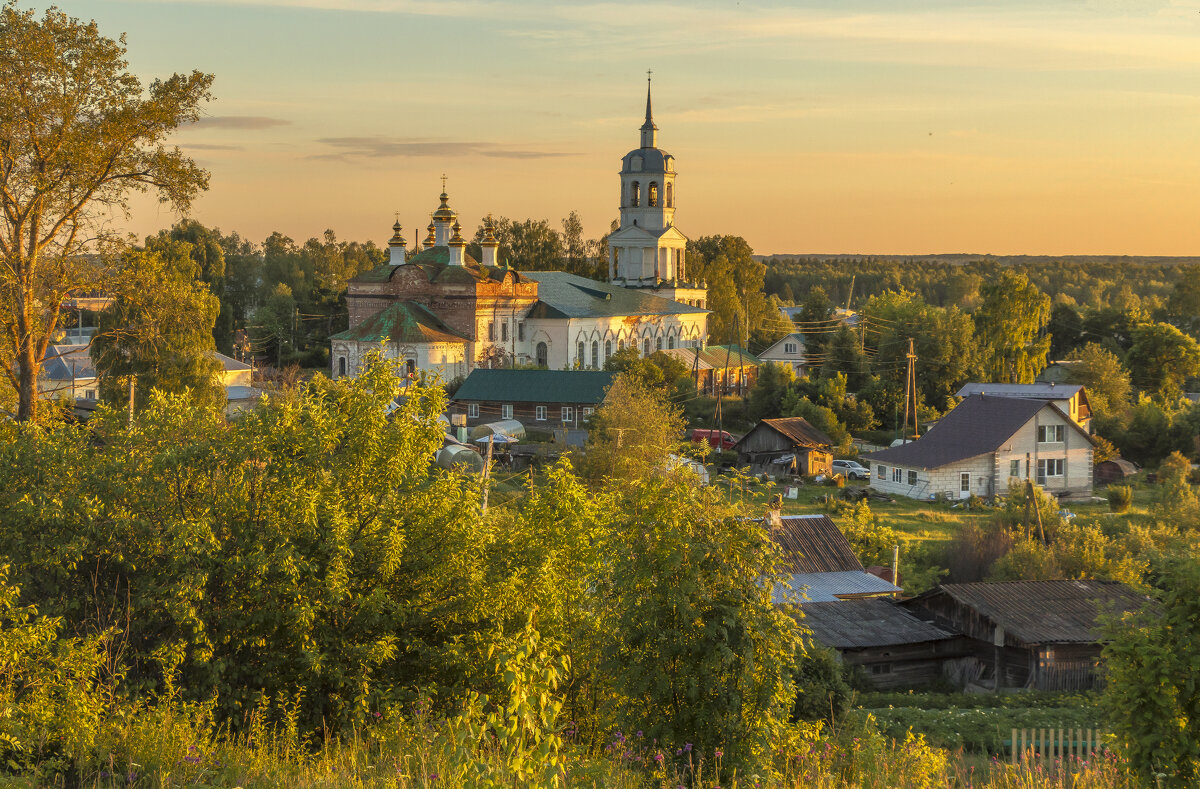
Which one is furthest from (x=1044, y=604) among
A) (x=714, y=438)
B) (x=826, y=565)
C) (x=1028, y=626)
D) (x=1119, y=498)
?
(x=714, y=438)

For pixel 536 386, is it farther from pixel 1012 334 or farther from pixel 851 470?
pixel 1012 334

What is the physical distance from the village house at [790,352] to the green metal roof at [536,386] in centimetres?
2078

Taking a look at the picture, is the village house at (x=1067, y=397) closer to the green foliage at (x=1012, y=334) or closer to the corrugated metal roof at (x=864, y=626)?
the green foliage at (x=1012, y=334)

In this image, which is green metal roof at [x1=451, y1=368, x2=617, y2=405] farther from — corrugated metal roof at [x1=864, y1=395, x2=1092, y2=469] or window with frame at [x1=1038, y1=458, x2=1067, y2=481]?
window with frame at [x1=1038, y1=458, x2=1067, y2=481]

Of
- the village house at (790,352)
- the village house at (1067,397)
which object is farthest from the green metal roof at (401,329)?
the village house at (1067,397)

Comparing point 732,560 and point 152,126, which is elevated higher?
point 152,126

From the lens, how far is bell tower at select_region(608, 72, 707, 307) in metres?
83.7

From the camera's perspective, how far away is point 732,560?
8.74 metres

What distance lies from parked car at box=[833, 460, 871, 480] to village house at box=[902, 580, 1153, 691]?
808 inches

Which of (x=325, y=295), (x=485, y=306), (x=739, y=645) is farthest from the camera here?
(x=325, y=295)

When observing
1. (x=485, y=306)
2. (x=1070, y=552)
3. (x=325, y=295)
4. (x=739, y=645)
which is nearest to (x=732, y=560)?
(x=739, y=645)

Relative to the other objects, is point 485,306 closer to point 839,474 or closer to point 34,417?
point 839,474

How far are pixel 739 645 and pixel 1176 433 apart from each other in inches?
1662

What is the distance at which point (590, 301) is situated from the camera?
2842 inches
